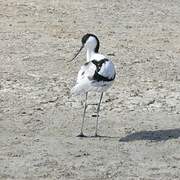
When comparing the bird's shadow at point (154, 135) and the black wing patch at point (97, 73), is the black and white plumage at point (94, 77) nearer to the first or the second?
the black wing patch at point (97, 73)

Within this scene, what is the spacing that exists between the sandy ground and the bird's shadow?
0.04ft

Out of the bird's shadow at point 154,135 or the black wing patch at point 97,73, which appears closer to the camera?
the black wing patch at point 97,73

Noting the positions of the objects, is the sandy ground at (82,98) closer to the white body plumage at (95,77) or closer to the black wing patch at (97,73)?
the white body plumage at (95,77)

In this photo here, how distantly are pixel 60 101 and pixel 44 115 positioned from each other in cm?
67

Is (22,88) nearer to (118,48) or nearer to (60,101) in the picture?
(60,101)

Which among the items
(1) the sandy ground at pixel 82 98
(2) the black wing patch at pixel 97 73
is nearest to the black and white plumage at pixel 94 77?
(2) the black wing patch at pixel 97 73

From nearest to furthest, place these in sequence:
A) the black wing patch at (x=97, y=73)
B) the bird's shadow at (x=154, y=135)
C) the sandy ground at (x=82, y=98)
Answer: the sandy ground at (x=82, y=98)
the black wing patch at (x=97, y=73)
the bird's shadow at (x=154, y=135)

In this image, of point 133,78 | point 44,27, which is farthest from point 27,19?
point 133,78

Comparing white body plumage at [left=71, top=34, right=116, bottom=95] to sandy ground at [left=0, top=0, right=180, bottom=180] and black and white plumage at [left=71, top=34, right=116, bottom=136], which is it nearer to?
black and white plumage at [left=71, top=34, right=116, bottom=136]

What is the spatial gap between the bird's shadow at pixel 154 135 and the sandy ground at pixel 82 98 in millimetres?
14

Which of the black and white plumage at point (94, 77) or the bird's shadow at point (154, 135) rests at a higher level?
the black and white plumage at point (94, 77)

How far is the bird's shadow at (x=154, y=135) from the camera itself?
9.80 metres

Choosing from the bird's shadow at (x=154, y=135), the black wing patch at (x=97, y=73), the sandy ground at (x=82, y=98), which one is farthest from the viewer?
the bird's shadow at (x=154, y=135)

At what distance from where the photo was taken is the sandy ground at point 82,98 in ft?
28.8
